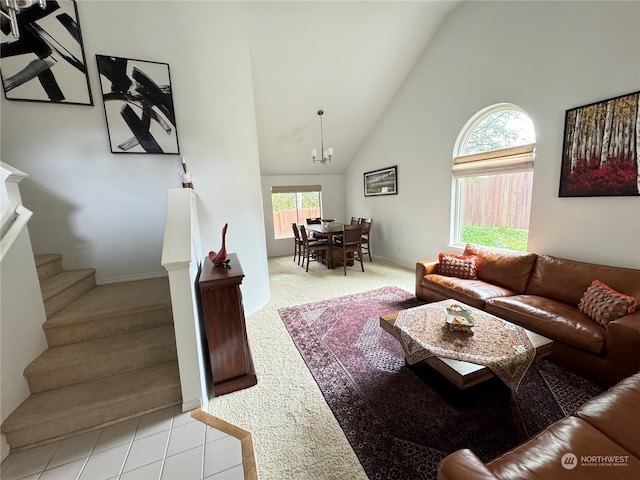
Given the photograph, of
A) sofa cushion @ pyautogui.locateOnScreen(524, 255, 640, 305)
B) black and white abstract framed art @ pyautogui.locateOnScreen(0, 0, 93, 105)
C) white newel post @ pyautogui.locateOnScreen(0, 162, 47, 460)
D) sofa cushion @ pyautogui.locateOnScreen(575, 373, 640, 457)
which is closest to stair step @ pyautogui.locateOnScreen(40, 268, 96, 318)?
white newel post @ pyautogui.locateOnScreen(0, 162, 47, 460)

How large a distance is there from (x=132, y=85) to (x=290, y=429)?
10.8 feet

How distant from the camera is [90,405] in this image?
150 cm

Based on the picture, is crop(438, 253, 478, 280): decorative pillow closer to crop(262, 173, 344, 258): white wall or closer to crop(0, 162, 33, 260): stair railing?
crop(0, 162, 33, 260): stair railing

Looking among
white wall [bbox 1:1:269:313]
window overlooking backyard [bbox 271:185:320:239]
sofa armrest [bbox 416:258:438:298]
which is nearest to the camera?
white wall [bbox 1:1:269:313]

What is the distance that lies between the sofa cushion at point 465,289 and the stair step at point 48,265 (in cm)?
380

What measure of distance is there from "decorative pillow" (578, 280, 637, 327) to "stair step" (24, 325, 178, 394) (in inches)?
123

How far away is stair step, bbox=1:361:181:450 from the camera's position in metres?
1.40

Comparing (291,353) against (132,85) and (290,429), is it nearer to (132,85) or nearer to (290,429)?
(290,429)

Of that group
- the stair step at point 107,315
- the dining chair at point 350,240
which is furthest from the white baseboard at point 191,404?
the dining chair at point 350,240

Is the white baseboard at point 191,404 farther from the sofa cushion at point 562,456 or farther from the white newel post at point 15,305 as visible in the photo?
the sofa cushion at point 562,456

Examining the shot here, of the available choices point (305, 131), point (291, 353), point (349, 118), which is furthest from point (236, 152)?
point (349, 118)

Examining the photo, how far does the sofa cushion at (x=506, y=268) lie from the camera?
2.61 meters

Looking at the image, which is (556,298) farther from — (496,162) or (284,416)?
(284,416)

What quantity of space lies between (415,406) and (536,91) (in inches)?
130
